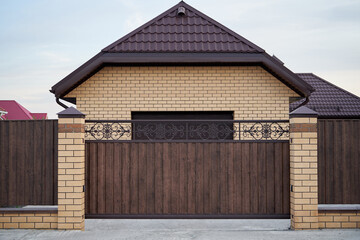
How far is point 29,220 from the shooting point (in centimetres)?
628

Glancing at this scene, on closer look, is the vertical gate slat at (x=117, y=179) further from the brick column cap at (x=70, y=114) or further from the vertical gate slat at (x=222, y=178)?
the vertical gate slat at (x=222, y=178)

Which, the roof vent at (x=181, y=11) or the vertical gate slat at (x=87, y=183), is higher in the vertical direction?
the roof vent at (x=181, y=11)

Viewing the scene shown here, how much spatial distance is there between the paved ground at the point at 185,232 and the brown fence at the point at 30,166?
1.86 feet

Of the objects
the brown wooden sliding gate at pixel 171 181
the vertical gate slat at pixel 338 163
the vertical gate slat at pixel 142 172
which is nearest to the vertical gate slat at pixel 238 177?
the brown wooden sliding gate at pixel 171 181

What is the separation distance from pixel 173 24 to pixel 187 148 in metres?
3.64

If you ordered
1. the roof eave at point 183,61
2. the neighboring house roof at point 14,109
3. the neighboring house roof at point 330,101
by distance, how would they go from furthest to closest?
the neighboring house roof at point 14,109 < the neighboring house roof at point 330,101 < the roof eave at point 183,61

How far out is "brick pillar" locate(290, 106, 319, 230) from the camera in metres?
6.23

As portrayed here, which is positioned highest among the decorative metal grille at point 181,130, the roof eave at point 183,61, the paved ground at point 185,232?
the roof eave at point 183,61

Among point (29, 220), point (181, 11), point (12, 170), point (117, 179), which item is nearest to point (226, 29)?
point (181, 11)

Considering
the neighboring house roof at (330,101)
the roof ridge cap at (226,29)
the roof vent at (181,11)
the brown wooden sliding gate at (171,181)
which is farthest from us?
the neighboring house roof at (330,101)

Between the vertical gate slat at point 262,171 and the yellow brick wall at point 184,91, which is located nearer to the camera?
the vertical gate slat at point 262,171

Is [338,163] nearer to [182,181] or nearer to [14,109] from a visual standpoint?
[182,181]

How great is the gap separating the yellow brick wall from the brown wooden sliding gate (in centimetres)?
198

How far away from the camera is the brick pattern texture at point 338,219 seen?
20.8 feet
